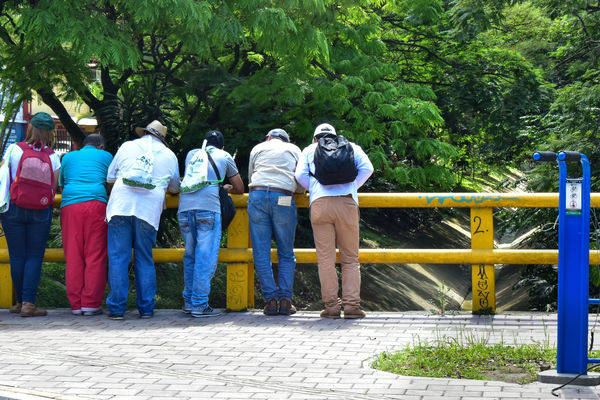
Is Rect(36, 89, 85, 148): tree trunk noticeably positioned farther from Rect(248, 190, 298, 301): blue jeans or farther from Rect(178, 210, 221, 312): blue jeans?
Rect(248, 190, 298, 301): blue jeans

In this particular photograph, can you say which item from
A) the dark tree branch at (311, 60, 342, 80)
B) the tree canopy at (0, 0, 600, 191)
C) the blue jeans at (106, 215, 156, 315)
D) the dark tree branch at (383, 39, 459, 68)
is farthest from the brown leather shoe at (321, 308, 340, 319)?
the dark tree branch at (383, 39, 459, 68)

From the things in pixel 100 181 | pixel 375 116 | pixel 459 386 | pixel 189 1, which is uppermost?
pixel 189 1

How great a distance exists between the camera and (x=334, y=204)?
8.03 metres

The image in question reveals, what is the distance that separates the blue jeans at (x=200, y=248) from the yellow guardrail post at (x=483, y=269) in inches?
95.8

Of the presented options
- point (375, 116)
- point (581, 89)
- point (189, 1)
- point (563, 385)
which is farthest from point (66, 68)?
point (563, 385)

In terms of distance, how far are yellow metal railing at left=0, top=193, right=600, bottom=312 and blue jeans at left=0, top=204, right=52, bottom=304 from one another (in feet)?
1.08

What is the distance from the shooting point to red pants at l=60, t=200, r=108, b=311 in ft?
27.3

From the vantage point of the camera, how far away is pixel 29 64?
1152cm

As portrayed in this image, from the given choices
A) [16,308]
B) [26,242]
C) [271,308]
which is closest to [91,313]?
[16,308]

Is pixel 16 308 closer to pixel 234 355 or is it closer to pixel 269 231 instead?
pixel 269 231

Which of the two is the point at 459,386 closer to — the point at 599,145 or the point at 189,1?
the point at 189,1

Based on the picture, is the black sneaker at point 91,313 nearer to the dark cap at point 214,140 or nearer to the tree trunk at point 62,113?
the dark cap at point 214,140

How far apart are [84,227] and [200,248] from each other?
1149mm

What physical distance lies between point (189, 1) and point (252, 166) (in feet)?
7.17
